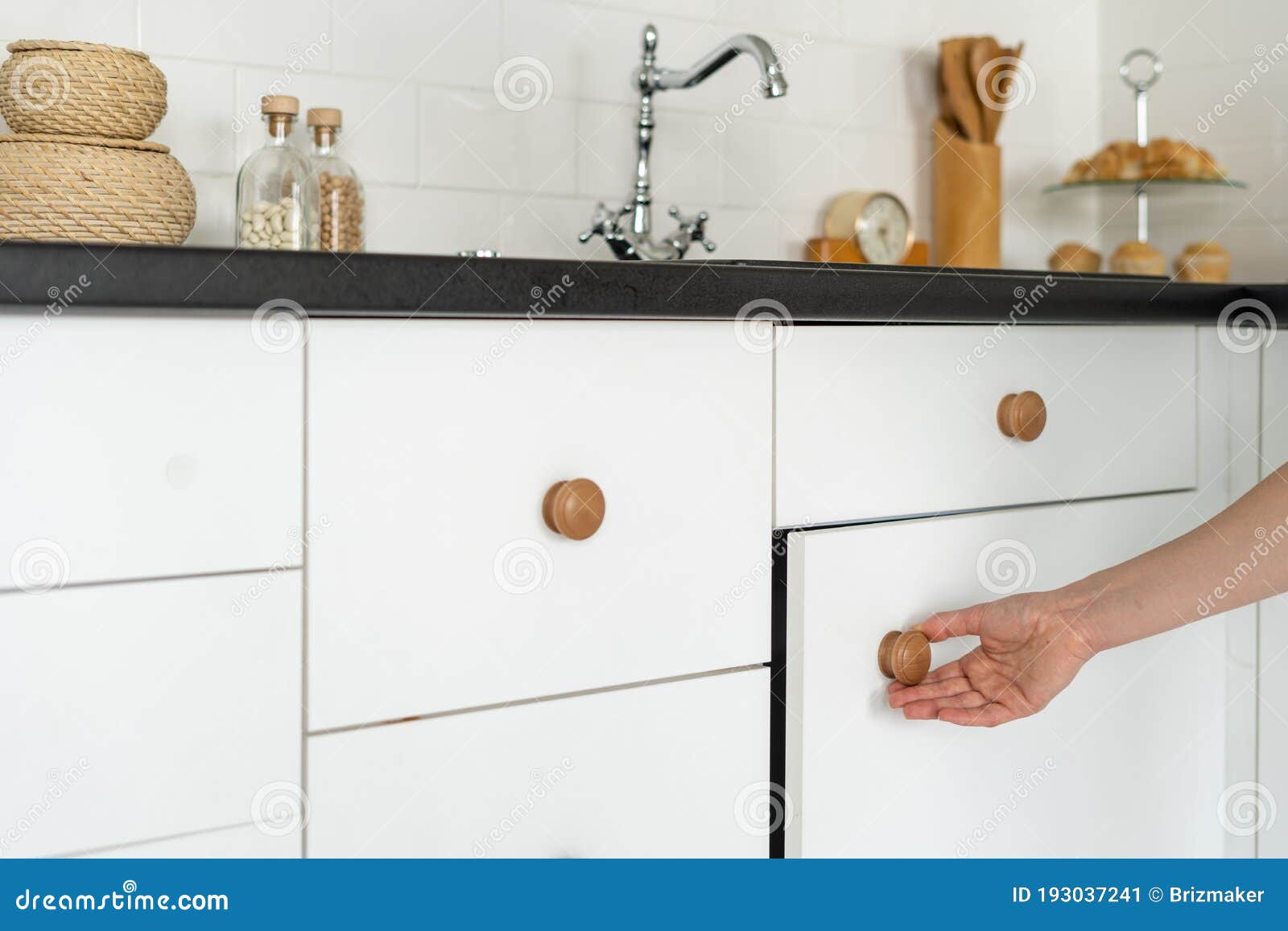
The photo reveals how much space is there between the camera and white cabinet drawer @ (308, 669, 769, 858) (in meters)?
0.79

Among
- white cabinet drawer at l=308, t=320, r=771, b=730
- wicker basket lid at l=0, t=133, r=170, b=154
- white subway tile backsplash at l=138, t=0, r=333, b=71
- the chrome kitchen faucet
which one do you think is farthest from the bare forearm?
white subway tile backsplash at l=138, t=0, r=333, b=71

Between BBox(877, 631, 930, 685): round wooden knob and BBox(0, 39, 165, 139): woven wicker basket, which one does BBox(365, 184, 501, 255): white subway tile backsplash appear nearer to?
BBox(0, 39, 165, 139): woven wicker basket

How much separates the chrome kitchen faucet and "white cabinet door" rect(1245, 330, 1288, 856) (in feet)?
1.98

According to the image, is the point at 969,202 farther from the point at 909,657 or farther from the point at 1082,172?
the point at 909,657

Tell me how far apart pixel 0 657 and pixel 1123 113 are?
1897mm

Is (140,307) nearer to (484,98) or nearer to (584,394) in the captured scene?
(584,394)

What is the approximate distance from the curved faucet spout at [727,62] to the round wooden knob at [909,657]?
0.63m

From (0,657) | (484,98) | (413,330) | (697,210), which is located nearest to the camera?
(0,657)

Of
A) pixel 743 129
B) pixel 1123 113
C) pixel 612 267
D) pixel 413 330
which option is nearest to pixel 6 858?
pixel 413 330

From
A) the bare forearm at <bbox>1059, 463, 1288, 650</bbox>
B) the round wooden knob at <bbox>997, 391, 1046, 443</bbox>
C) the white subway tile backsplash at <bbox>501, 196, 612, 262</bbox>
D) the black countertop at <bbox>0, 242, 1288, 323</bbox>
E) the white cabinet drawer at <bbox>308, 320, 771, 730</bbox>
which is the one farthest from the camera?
the white subway tile backsplash at <bbox>501, 196, 612, 262</bbox>

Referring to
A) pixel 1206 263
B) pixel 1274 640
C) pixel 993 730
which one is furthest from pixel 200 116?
pixel 1206 263

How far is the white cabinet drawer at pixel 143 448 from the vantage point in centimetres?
68

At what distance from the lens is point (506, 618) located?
0.83 metres

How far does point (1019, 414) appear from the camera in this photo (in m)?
1.07
